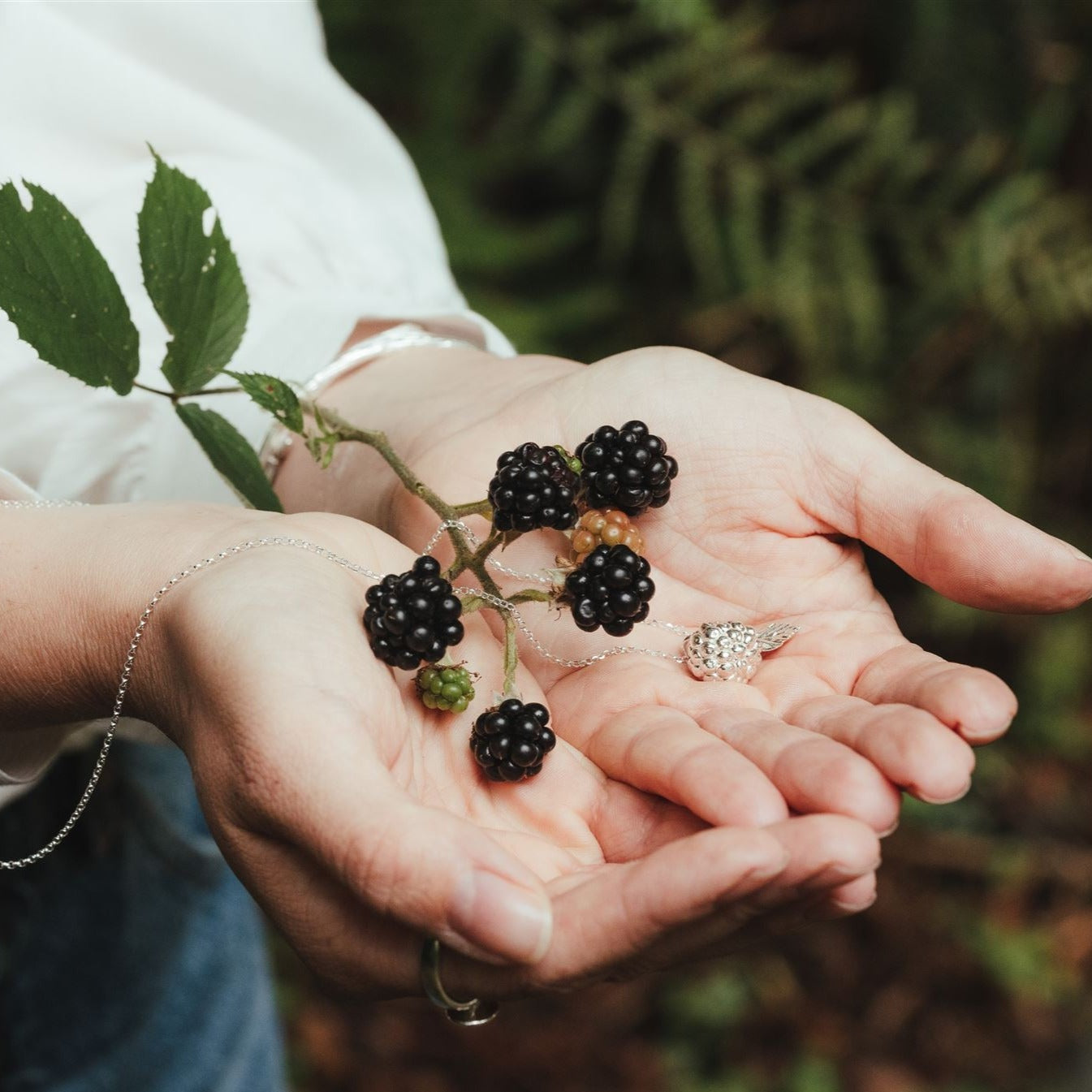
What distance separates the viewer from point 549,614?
5.80 feet

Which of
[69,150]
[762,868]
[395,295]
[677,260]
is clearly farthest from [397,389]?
[677,260]

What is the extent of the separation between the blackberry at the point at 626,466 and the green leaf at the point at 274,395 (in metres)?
0.45

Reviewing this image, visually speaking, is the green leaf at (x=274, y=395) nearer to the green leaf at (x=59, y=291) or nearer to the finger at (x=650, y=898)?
the green leaf at (x=59, y=291)

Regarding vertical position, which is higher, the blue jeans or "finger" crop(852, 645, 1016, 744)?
"finger" crop(852, 645, 1016, 744)

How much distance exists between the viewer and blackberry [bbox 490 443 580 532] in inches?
59.2

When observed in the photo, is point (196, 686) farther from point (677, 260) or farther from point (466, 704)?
point (677, 260)

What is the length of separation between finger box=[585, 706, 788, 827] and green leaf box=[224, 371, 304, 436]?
26.3 inches

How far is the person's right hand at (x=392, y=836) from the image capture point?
1.09m

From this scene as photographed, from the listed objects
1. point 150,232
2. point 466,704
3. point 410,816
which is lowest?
point 466,704

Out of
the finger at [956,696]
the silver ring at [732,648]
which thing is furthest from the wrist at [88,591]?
the finger at [956,696]

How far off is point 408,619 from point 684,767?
0.41 meters

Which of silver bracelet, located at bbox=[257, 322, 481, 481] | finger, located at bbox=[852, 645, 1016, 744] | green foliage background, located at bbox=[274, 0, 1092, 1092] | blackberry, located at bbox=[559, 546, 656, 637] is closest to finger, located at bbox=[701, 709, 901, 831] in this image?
finger, located at bbox=[852, 645, 1016, 744]

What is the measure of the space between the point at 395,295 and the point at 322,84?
1.47ft

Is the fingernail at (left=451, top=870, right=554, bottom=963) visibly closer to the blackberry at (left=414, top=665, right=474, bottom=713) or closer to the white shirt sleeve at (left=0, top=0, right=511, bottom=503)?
the blackberry at (left=414, top=665, right=474, bottom=713)
